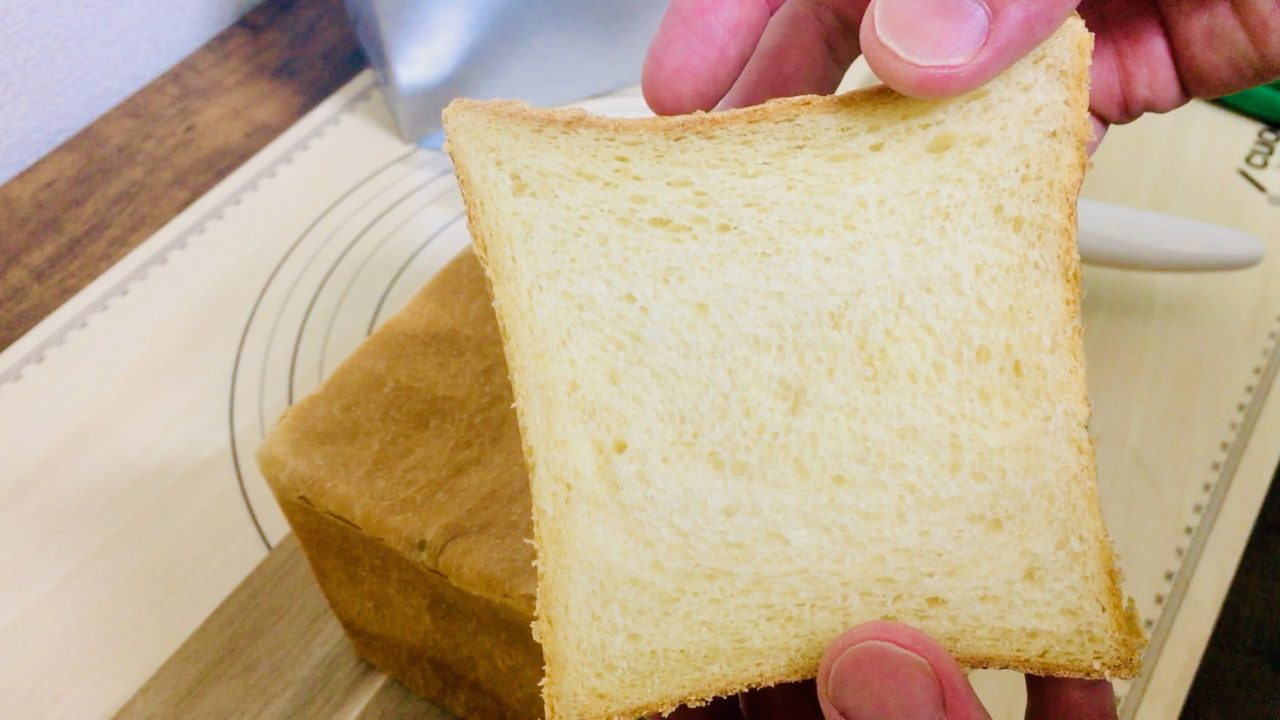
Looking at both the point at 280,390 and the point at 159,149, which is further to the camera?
the point at 159,149

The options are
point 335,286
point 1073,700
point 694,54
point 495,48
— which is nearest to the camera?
point 1073,700

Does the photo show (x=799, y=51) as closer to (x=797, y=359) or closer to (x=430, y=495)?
(x=797, y=359)

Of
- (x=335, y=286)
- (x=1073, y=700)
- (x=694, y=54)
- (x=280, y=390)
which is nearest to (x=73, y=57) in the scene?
(x=335, y=286)

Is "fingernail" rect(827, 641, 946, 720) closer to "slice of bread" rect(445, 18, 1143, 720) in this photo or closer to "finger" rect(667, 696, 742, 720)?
"slice of bread" rect(445, 18, 1143, 720)

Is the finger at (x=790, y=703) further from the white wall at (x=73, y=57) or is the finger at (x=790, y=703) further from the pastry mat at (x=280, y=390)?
the white wall at (x=73, y=57)

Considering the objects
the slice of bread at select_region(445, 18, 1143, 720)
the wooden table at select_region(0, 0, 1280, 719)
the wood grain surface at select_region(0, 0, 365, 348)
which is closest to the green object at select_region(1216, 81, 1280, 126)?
the wooden table at select_region(0, 0, 1280, 719)

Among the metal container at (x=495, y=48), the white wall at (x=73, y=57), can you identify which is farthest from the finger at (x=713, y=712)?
the white wall at (x=73, y=57)
